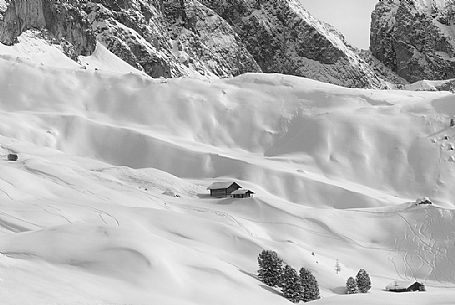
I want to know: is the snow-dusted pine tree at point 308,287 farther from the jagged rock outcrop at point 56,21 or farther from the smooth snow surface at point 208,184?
the jagged rock outcrop at point 56,21

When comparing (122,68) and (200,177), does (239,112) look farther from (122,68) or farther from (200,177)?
(122,68)

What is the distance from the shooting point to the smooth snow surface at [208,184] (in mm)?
36500

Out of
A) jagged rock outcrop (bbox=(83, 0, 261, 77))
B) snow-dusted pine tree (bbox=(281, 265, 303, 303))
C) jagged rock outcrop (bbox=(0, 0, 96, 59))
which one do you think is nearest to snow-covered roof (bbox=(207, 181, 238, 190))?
snow-dusted pine tree (bbox=(281, 265, 303, 303))

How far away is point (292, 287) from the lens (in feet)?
131

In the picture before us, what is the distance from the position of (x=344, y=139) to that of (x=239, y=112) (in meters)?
15.3

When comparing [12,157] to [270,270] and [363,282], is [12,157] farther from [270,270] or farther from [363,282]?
[363,282]

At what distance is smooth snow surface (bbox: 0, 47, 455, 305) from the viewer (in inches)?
1437

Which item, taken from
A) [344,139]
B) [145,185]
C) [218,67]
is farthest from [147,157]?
[218,67]

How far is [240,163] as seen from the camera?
8194cm

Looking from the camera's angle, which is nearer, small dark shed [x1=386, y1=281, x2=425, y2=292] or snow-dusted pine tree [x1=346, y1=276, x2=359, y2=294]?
snow-dusted pine tree [x1=346, y1=276, x2=359, y2=294]

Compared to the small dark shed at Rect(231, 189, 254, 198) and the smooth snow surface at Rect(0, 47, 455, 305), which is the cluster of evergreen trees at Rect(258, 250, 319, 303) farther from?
the small dark shed at Rect(231, 189, 254, 198)

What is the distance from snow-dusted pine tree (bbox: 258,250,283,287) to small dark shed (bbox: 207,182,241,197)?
25.9 metres

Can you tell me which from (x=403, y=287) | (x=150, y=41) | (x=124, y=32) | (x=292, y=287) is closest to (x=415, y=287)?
(x=403, y=287)

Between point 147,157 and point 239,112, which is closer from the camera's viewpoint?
point 147,157
